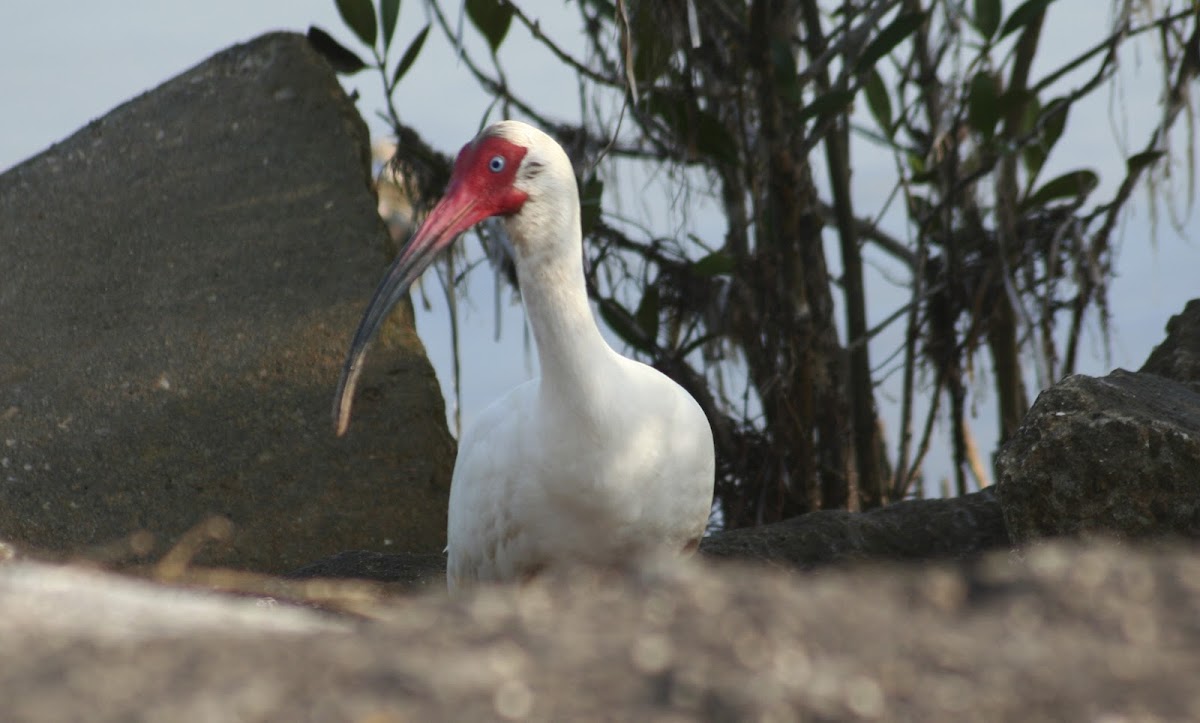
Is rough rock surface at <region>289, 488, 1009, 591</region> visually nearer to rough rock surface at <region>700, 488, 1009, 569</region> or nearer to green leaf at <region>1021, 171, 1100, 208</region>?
rough rock surface at <region>700, 488, 1009, 569</region>

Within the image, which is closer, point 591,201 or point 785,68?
point 785,68

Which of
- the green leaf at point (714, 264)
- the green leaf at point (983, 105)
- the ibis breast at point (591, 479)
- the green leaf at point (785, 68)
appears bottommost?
the ibis breast at point (591, 479)

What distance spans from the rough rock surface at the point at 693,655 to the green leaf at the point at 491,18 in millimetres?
3663

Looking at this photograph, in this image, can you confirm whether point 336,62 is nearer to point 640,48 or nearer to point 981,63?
point 640,48

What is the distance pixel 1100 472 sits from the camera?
3.22 metres

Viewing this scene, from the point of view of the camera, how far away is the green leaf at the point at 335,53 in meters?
5.47

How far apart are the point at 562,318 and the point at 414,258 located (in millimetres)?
384

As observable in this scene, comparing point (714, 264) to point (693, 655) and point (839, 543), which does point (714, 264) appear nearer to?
point (839, 543)

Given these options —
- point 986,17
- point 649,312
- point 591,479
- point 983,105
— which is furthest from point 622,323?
point 591,479

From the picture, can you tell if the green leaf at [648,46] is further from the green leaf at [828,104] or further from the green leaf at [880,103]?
the green leaf at [880,103]

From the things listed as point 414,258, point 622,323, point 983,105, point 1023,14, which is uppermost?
point 1023,14

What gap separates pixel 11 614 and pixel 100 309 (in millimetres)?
3733

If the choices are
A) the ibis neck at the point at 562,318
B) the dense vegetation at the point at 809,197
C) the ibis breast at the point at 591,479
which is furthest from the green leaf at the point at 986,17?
the ibis neck at the point at 562,318

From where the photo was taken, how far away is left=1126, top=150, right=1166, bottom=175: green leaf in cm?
515
